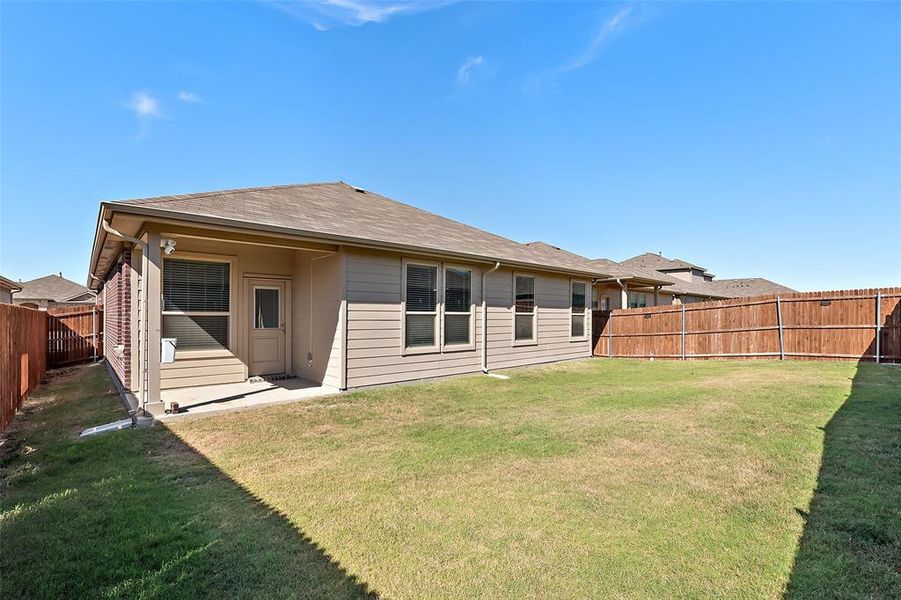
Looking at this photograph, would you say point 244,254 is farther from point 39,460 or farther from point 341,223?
point 39,460

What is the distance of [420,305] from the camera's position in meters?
8.66

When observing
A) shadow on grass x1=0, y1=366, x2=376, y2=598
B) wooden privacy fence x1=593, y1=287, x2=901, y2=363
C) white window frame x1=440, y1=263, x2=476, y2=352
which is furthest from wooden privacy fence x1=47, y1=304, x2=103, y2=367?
wooden privacy fence x1=593, y1=287, x2=901, y2=363

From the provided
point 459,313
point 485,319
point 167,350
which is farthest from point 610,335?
point 167,350

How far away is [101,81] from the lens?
8.90 meters

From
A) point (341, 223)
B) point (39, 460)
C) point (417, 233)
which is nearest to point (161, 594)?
point (39, 460)

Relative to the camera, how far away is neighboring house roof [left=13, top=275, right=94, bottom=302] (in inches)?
1193

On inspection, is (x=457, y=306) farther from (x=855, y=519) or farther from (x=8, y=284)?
(x=8, y=284)

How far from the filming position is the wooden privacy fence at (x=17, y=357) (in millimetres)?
5488

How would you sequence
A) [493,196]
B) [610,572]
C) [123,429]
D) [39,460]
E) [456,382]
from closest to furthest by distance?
[610,572] → [39,460] → [123,429] → [456,382] → [493,196]

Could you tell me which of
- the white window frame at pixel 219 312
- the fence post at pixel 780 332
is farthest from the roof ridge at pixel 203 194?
the fence post at pixel 780 332

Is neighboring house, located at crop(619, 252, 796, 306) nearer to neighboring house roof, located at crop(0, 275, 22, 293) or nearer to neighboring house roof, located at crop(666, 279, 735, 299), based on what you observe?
neighboring house roof, located at crop(666, 279, 735, 299)

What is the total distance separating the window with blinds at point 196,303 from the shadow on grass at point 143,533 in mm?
3049

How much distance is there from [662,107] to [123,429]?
1411cm

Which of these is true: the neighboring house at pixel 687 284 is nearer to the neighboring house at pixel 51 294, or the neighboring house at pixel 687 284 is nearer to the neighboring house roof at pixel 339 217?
the neighboring house roof at pixel 339 217
